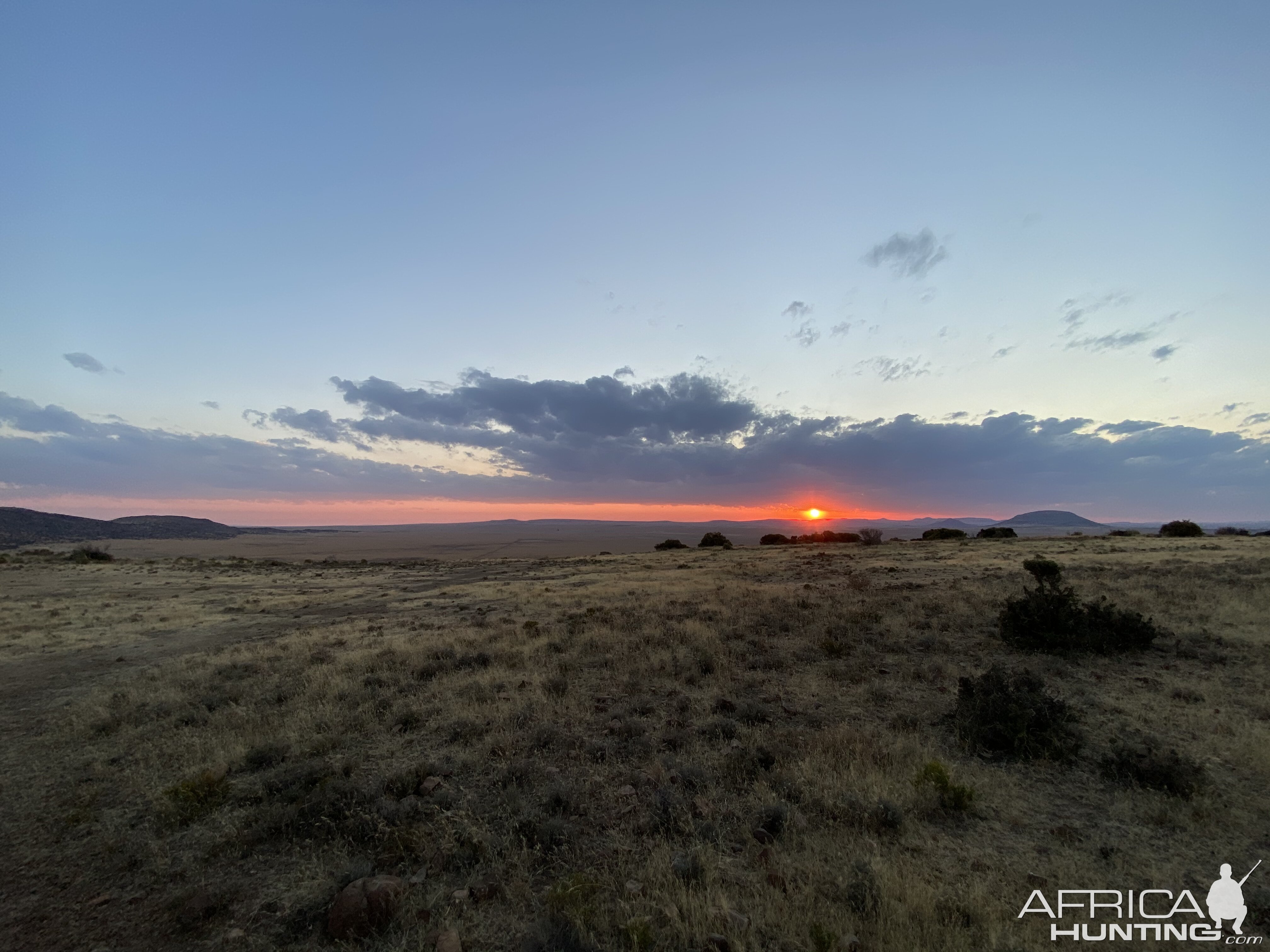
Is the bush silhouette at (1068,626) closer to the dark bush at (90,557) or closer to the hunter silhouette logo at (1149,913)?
the hunter silhouette logo at (1149,913)

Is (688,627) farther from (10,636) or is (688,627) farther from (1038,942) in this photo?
(10,636)

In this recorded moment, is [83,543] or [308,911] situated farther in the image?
[83,543]

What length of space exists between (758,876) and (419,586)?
3180 cm

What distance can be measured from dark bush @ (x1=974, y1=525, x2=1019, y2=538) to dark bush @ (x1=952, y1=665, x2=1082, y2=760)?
44407 mm

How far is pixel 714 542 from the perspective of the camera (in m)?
57.2

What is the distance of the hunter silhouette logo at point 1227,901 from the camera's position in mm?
4297

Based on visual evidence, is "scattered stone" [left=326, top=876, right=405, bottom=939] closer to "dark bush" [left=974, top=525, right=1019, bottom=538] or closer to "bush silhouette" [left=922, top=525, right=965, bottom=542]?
"bush silhouette" [left=922, top=525, right=965, bottom=542]

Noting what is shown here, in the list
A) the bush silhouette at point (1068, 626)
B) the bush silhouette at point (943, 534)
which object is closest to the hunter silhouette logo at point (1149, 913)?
the bush silhouette at point (1068, 626)

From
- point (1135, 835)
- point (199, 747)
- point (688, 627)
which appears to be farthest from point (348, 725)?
point (1135, 835)

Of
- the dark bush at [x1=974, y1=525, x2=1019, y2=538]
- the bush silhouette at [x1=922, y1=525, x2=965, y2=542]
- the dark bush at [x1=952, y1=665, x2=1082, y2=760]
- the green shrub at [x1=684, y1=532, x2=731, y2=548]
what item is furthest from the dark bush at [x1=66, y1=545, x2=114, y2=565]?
the dark bush at [x1=974, y1=525, x2=1019, y2=538]

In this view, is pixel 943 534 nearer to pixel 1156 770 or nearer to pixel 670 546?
pixel 670 546

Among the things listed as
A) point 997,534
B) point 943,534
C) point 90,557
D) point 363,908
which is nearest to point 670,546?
point 943,534

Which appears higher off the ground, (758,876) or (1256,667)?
(1256,667)

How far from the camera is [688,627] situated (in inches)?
576
